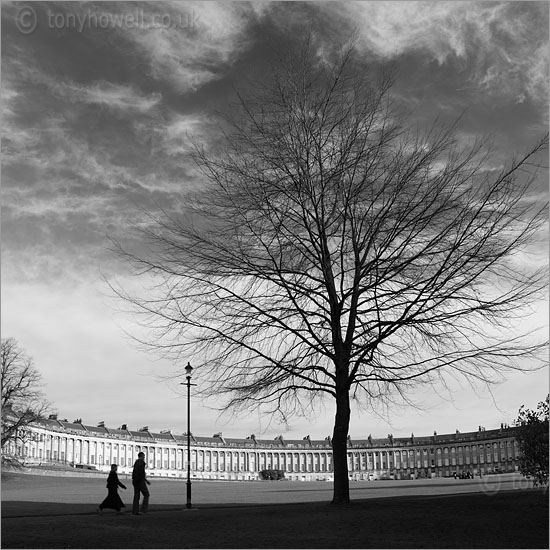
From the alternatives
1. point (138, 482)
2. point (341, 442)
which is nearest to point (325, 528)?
point (341, 442)

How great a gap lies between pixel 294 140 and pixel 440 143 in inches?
183

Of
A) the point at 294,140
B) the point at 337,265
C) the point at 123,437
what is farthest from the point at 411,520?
the point at 123,437

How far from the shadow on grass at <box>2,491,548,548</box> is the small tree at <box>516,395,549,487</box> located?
104 centimetres

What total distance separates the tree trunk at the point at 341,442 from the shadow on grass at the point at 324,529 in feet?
2.19

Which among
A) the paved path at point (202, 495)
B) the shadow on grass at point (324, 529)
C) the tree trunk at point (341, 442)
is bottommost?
the paved path at point (202, 495)

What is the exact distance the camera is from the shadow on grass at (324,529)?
14742 mm

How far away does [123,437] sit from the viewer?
607ft

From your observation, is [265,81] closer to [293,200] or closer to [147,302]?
[293,200]

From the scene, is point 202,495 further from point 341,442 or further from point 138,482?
point 341,442

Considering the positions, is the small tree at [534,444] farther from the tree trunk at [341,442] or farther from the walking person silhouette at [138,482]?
the walking person silhouette at [138,482]

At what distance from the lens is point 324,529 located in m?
17.0

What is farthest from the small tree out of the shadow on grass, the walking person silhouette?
the walking person silhouette

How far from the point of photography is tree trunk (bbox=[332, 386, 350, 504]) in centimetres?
2194

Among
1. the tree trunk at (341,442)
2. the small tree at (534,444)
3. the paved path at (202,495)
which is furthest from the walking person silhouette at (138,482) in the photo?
the small tree at (534,444)
